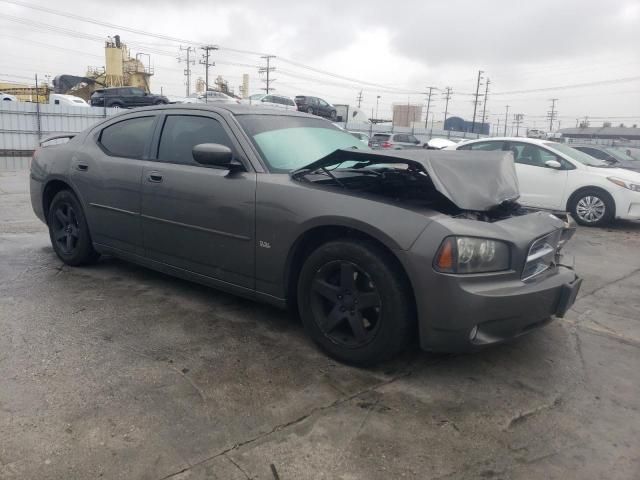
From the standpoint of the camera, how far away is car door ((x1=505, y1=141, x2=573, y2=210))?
8.55 m

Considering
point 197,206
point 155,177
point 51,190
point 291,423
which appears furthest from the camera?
point 51,190

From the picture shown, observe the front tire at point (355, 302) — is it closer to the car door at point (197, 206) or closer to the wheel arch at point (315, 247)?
the wheel arch at point (315, 247)

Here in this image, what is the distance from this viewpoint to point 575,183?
8.43 m

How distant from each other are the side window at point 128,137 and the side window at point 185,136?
9.0 inches

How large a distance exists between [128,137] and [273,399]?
9.04 ft

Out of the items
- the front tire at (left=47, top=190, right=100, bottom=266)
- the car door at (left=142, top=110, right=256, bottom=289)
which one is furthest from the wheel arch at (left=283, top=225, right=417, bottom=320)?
the front tire at (left=47, top=190, right=100, bottom=266)

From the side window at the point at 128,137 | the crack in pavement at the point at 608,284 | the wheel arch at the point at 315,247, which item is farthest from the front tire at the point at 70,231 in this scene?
the crack in pavement at the point at 608,284

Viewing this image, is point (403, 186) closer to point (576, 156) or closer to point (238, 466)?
point (238, 466)

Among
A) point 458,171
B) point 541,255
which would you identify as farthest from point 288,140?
point 541,255

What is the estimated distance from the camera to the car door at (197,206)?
11.1 feet

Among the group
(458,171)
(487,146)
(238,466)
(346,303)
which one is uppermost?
(487,146)

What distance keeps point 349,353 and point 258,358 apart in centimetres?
56

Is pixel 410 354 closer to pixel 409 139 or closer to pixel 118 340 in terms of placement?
pixel 118 340

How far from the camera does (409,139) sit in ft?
97.4
